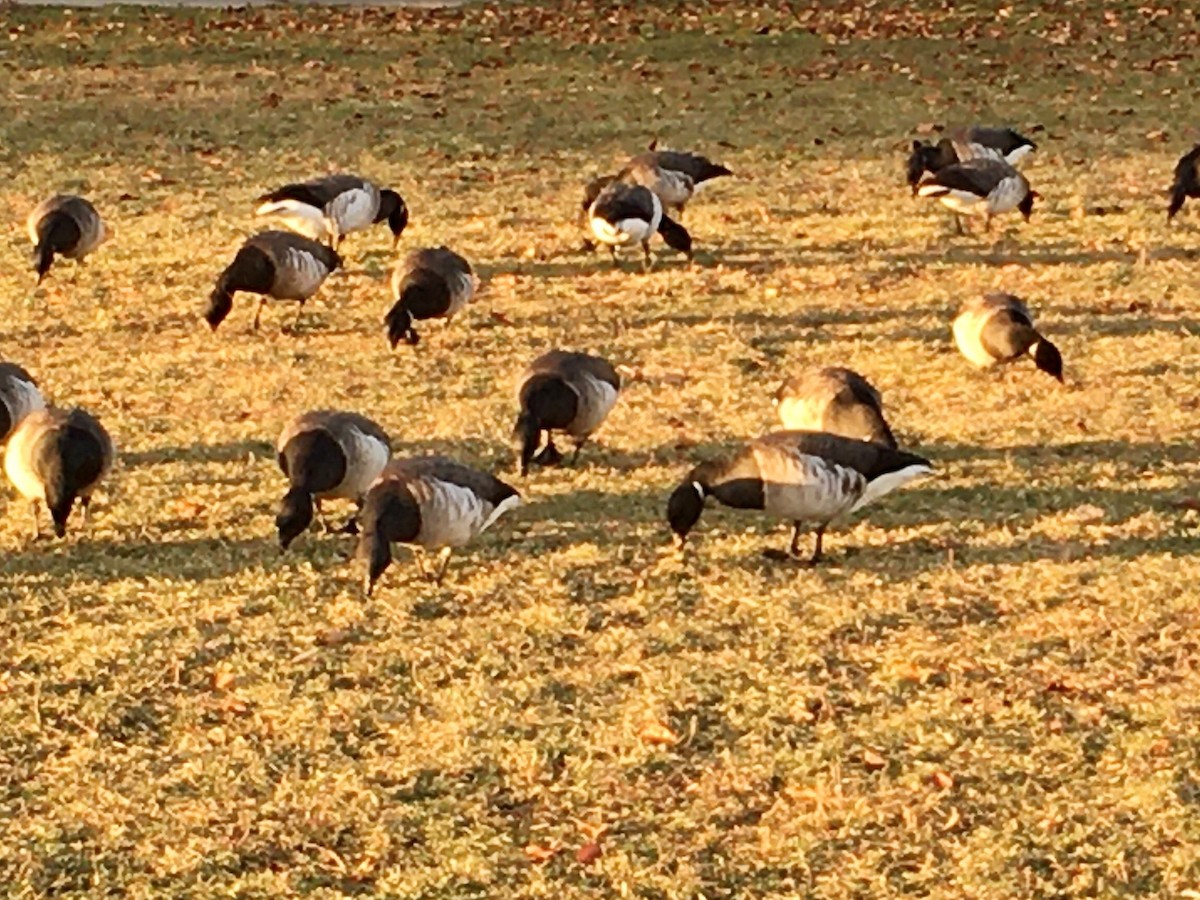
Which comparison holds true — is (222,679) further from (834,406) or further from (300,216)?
(300,216)

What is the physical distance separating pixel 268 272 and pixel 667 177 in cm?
493

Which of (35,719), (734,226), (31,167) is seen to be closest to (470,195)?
(734,226)

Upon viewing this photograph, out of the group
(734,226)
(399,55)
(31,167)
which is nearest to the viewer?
(734,226)

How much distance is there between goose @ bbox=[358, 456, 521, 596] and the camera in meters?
9.48

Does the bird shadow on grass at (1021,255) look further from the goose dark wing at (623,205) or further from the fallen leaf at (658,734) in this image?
the fallen leaf at (658,734)

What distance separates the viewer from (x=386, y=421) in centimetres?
1280

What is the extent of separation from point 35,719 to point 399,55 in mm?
25864

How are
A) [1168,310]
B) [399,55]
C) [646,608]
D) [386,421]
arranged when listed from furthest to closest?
[399,55] → [1168,310] → [386,421] → [646,608]

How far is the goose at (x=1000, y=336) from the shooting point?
1310 centimetres

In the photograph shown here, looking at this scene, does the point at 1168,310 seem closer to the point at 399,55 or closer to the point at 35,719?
the point at 35,719

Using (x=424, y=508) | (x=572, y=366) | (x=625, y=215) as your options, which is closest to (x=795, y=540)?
(x=424, y=508)

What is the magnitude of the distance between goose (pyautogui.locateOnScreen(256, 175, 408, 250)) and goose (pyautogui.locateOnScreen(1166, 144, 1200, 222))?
24.2ft

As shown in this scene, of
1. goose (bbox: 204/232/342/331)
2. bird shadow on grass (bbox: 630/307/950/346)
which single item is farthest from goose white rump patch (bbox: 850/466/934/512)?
goose (bbox: 204/232/342/331)

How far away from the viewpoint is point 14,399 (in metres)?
11.1
